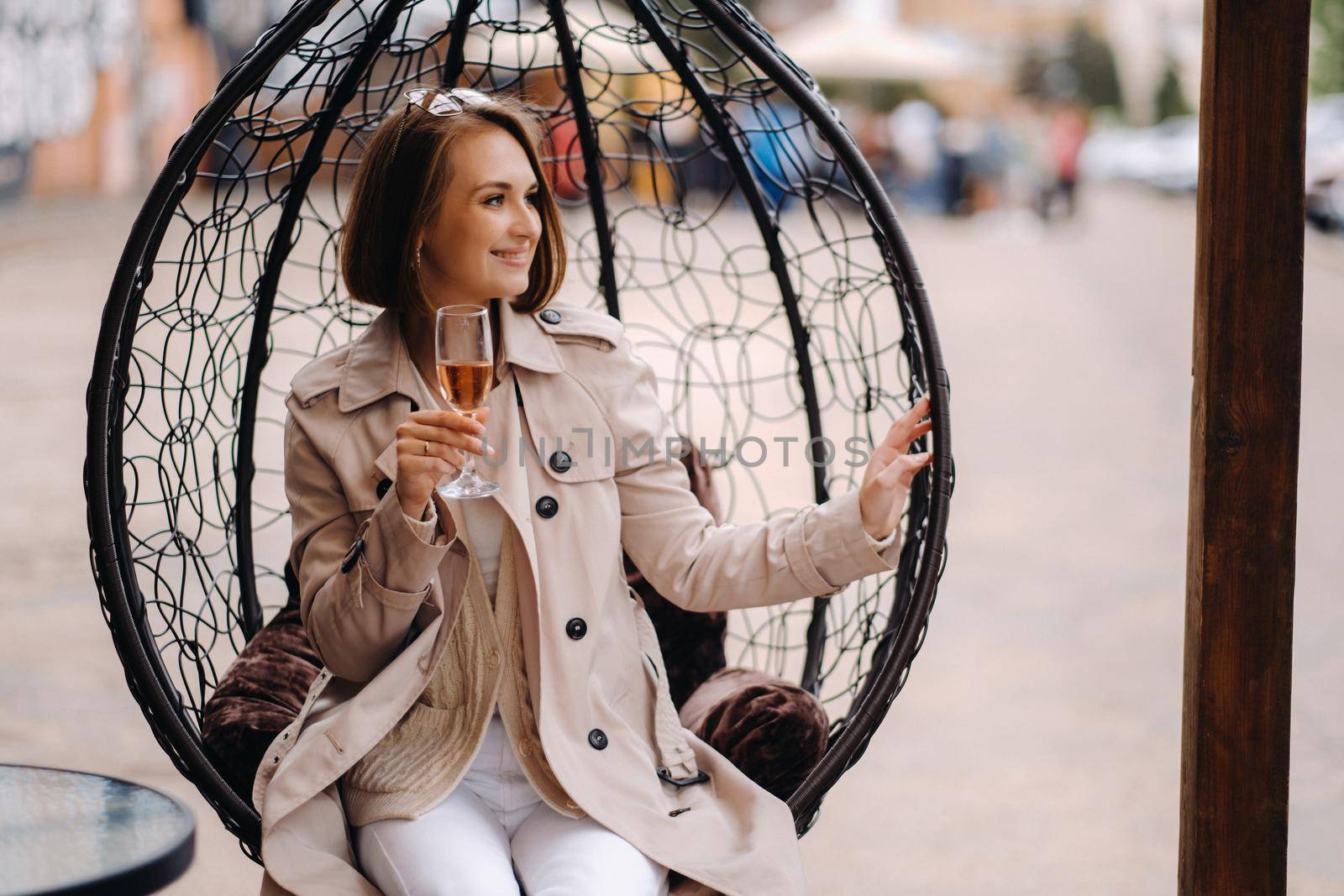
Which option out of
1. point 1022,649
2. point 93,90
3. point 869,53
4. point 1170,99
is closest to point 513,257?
point 1022,649

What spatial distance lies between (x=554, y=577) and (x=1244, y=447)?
3.15 feet

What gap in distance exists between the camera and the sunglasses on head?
2080 mm

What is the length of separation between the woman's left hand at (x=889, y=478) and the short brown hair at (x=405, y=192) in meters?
0.58

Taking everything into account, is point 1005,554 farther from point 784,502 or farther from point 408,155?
point 408,155

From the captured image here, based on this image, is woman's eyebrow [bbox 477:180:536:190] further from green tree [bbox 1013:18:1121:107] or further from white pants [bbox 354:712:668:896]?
green tree [bbox 1013:18:1121:107]

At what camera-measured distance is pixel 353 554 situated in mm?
1960

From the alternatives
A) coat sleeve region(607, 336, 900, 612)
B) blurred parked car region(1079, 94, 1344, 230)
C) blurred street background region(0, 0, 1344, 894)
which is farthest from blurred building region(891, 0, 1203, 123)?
coat sleeve region(607, 336, 900, 612)

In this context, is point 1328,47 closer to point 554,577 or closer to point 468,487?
point 554,577

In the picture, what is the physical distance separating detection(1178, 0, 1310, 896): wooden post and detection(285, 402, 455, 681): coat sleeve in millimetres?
1049

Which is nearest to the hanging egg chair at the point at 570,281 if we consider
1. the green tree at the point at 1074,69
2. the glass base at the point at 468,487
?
the glass base at the point at 468,487

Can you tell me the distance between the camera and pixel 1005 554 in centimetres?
527

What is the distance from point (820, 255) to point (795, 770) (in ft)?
39.6

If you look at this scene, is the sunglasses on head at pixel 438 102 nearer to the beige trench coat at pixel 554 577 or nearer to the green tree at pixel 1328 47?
the beige trench coat at pixel 554 577

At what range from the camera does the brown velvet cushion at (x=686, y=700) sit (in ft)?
7.42
